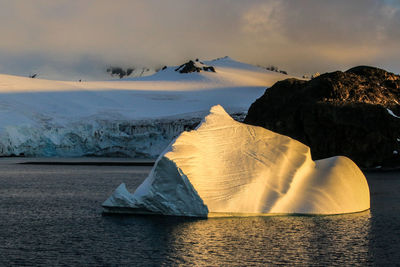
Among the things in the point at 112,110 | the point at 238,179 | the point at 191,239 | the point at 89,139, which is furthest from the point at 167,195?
the point at 112,110

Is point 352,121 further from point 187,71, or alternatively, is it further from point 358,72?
point 187,71

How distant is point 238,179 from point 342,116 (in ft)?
95.9

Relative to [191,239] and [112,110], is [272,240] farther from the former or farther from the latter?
[112,110]

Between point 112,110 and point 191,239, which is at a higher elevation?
point 112,110

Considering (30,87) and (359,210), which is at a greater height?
(30,87)

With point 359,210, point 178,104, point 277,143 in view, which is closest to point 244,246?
point 277,143

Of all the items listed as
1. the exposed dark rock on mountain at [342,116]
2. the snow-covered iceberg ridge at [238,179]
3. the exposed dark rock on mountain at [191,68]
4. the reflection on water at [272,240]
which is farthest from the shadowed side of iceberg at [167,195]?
the exposed dark rock on mountain at [191,68]

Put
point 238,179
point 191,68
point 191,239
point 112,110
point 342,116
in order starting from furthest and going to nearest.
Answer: point 191,68
point 112,110
point 342,116
point 238,179
point 191,239

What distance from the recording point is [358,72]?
51594mm

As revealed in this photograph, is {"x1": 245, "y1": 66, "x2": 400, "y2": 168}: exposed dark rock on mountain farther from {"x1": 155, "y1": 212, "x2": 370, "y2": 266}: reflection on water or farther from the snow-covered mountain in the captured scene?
{"x1": 155, "y1": 212, "x2": 370, "y2": 266}: reflection on water

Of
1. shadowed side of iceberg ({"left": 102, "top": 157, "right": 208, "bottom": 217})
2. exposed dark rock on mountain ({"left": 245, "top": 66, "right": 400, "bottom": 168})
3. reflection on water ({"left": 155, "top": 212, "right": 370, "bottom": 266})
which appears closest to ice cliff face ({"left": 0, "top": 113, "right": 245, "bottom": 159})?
exposed dark rock on mountain ({"left": 245, "top": 66, "right": 400, "bottom": 168})

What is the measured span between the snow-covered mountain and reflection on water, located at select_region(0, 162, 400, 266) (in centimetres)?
3734

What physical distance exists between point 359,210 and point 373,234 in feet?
12.4

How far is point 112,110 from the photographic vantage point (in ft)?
235
